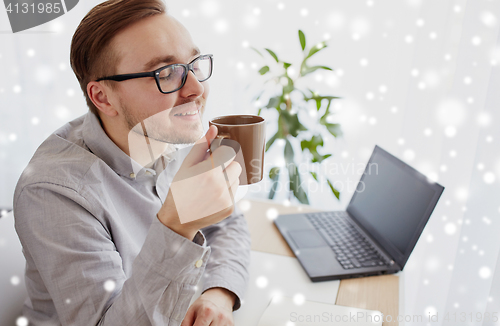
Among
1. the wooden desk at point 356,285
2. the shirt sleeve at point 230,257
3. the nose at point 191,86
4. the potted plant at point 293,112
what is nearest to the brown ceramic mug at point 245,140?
the nose at point 191,86

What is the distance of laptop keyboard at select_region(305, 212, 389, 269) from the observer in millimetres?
975

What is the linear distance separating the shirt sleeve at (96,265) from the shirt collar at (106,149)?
154 millimetres

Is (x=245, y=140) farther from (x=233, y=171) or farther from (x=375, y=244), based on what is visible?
(x=375, y=244)

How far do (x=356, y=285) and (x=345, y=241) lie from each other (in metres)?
0.17

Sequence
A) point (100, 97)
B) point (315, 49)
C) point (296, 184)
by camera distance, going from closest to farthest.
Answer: point (100, 97) < point (315, 49) < point (296, 184)

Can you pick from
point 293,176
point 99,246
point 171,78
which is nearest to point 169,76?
point 171,78

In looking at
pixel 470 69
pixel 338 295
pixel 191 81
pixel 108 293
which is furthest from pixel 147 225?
pixel 470 69

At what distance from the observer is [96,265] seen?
701 millimetres

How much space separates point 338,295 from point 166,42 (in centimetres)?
74

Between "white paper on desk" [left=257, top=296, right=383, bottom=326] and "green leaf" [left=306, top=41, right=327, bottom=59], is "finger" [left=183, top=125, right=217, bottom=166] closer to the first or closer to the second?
"white paper on desk" [left=257, top=296, right=383, bottom=326]

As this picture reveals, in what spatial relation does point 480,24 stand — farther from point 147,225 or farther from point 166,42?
point 147,225

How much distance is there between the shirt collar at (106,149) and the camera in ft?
2.85

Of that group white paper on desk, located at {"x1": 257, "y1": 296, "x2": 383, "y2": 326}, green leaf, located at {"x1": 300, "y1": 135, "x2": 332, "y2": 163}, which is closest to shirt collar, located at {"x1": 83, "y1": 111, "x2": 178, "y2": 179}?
white paper on desk, located at {"x1": 257, "y1": 296, "x2": 383, "y2": 326}

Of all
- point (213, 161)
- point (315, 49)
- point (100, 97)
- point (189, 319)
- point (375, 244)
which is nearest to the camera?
point (213, 161)
